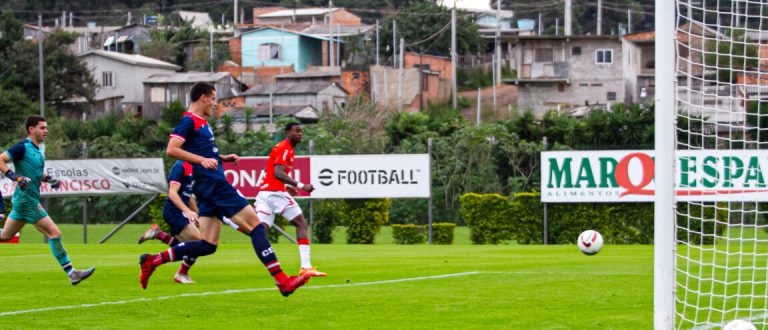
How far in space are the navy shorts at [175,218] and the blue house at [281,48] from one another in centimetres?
8645

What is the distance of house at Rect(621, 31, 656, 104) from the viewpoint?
80.1 metres

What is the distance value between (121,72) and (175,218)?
258ft

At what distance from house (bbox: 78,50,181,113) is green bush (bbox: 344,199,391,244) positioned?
208 feet

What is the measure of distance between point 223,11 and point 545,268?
124047 millimetres

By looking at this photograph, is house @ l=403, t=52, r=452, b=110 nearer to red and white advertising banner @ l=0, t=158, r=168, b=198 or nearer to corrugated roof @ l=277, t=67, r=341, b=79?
corrugated roof @ l=277, t=67, r=341, b=79

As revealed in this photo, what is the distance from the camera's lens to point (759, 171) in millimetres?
25859

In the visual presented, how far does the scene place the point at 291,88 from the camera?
3312 inches

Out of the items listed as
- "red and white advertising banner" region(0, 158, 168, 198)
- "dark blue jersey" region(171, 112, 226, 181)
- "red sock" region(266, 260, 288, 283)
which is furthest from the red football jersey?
"red and white advertising banner" region(0, 158, 168, 198)

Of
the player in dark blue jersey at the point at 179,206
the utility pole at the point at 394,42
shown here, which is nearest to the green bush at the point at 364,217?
the player in dark blue jersey at the point at 179,206

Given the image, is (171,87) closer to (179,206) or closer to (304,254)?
(304,254)

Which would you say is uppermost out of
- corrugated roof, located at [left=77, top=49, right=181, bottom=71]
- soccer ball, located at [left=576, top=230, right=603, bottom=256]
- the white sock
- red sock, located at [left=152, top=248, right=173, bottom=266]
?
corrugated roof, located at [left=77, top=49, right=181, bottom=71]

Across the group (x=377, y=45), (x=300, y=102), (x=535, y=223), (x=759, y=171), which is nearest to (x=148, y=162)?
(x=535, y=223)

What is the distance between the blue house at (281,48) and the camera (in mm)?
102500

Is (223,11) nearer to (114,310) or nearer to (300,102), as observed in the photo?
(300,102)
